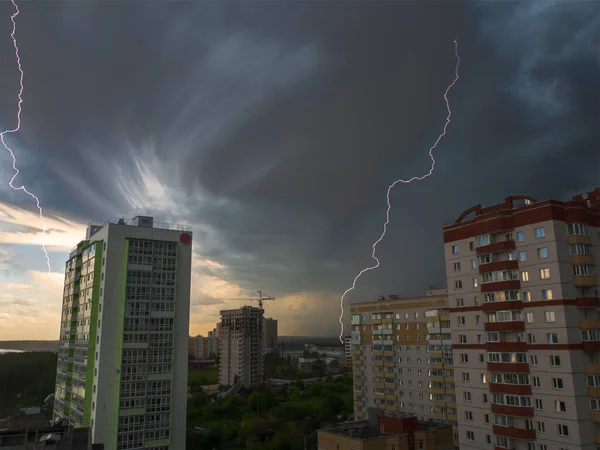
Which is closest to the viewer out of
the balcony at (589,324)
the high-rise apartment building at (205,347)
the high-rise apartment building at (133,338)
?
the balcony at (589,324)

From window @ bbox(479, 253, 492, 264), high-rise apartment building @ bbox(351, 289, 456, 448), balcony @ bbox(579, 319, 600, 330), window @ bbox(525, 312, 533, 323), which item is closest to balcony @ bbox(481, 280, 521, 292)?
window @ bbox(479, 253, 492, 264)

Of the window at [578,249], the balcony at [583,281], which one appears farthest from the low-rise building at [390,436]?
the window at [578,249]

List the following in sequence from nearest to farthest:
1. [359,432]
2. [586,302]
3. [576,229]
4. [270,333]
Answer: [586,302]
[576,229]
[359,432]
[270,333]

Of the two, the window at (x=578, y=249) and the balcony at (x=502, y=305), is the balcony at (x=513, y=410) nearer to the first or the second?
the balcony at (x=502, y=305)

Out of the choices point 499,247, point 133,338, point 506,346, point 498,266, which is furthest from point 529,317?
point 133,338

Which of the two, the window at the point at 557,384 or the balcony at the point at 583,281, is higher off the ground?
the balcony at the point at 583,281

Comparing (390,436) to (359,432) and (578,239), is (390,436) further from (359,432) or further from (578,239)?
(578,239)

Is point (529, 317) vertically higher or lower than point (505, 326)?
higher
